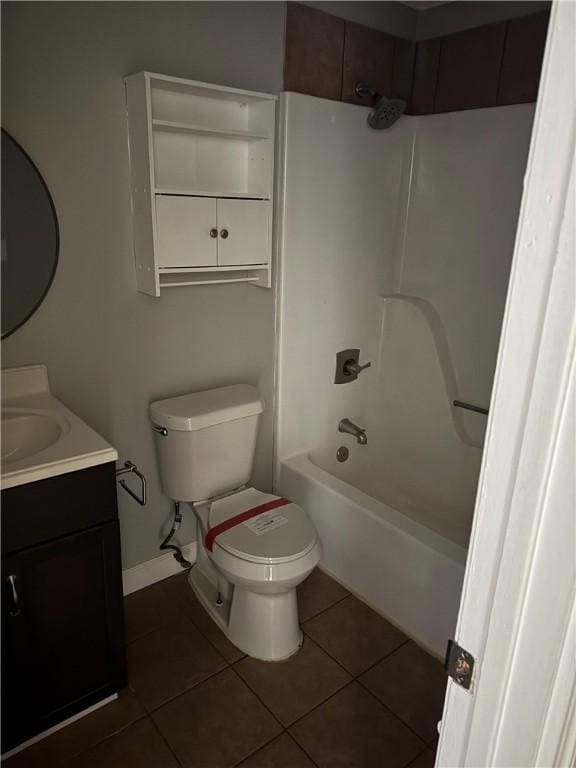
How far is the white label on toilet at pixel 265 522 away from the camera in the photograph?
1.87m

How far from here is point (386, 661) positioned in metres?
1.88

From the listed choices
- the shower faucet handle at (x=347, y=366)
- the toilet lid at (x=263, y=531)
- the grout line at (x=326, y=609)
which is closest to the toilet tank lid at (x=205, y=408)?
the toilet lid at (x=263, y=531)

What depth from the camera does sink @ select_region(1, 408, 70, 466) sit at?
5.01ft

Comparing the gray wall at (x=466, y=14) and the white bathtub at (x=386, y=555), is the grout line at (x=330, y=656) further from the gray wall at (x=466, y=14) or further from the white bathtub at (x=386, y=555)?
the gray wall at (x=466, y=14)

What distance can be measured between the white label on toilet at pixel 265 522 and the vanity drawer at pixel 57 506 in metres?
0.53

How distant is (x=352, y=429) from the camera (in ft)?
8.19

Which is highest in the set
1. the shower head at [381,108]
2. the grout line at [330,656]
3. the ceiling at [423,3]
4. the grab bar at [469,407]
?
the ceiling at [423,3]

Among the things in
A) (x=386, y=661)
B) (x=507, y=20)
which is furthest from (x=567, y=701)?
(x=507, y=20)

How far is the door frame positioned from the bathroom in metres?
1.10

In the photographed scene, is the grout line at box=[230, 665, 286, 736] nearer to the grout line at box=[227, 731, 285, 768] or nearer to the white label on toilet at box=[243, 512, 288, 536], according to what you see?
the grout line at box=[227, 731, 285, 768]

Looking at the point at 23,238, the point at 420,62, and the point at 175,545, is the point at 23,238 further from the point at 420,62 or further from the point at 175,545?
the point at 420,62

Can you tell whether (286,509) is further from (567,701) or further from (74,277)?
(567,701)

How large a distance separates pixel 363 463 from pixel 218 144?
154cm

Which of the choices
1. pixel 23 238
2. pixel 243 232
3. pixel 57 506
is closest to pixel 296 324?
pixel 243 232
